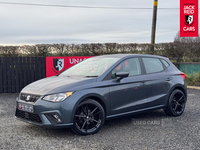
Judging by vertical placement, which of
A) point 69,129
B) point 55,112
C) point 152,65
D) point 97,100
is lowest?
point 69,129

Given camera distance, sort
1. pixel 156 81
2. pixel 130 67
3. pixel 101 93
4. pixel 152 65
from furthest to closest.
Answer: pixel 152 65 → pixel 156 81 → pixel 130 67 → pixel 101 93

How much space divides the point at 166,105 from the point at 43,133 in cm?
307

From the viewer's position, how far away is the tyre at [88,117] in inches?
196

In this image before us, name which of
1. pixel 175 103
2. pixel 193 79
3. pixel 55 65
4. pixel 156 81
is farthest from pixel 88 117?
pixel 193 79

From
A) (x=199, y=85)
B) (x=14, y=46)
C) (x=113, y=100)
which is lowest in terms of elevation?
(x=199, y=85)

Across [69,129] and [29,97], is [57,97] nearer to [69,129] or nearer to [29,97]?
[29,97]

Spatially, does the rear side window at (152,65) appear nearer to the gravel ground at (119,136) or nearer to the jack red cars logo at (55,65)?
the gravel ground at (119,136)

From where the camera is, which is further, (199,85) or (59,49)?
(59,49)

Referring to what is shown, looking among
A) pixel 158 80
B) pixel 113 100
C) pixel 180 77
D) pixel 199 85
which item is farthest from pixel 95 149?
pixel 199 85

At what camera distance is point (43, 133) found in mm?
5215

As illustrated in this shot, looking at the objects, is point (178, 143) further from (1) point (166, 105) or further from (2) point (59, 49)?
(2) point (59, 49)

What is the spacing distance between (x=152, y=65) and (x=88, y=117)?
91.0 inches

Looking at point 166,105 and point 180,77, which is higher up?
point 180,77

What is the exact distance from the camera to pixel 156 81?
6273mm
